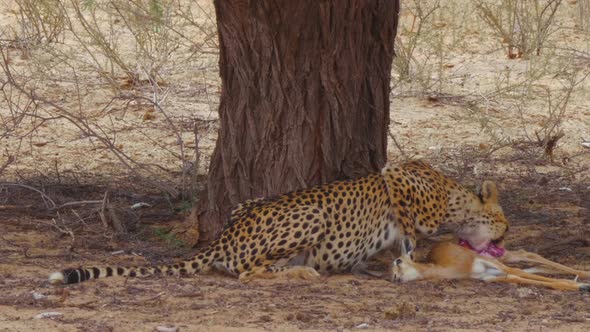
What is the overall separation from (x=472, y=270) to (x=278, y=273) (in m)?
0.90

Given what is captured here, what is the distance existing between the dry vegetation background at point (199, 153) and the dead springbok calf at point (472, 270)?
0.10m

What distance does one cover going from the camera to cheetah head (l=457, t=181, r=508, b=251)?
5766 millimetres

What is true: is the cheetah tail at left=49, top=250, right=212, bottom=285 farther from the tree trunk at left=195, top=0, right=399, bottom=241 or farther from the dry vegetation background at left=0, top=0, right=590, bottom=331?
the tree trunk at left=195, top=0, right=399, bottom=241

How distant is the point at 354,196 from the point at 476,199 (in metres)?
0.77

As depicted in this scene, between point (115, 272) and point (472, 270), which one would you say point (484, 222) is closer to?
point (472, 270)

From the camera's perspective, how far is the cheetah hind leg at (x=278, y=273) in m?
5.16

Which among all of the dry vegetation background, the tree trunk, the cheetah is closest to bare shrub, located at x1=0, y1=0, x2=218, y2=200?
the dry vegetation background

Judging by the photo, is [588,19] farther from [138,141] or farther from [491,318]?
[491,318]

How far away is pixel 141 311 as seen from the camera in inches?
176

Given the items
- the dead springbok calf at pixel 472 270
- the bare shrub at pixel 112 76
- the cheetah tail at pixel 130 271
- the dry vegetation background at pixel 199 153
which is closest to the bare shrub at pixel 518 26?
the dry vegetation background at pixel 199 153

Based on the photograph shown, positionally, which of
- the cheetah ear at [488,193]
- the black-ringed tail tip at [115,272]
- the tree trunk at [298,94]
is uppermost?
the tree trunk at [298,94]

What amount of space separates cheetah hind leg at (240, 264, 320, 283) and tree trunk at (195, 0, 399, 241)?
2.07 ft

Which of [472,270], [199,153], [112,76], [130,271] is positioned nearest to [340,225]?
[472,270]

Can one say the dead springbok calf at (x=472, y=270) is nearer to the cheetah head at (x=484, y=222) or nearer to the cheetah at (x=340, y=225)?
the cheetah at (x=340, y=225)
